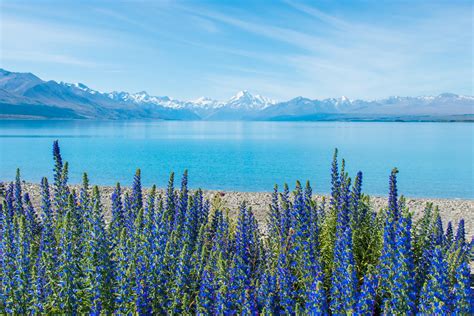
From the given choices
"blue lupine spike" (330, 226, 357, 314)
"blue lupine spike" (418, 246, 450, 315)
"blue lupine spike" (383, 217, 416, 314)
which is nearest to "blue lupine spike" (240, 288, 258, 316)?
"blue lupine spike" (330, 226, 357, 314)

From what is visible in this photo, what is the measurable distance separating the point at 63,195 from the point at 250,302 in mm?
5676

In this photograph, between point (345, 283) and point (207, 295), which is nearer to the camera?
point (345, 283)

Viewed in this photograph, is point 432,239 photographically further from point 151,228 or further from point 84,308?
point 84,308

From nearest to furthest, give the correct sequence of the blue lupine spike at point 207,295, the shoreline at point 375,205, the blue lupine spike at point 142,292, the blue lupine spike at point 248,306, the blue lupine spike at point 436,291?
the blue lupine spike at point 436,291, the blue lupine spike at point 248,306, the blue lupine spike at point 207,295, the blue lupine spike at point 142,292, the shoreline at point 375,205

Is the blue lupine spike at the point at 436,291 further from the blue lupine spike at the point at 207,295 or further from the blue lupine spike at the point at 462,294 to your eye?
the blue lupine spike at the point at 207,295

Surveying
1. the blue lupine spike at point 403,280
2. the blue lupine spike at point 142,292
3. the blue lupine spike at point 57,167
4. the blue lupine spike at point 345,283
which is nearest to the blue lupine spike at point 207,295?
the blue lupine spike at point 142,292

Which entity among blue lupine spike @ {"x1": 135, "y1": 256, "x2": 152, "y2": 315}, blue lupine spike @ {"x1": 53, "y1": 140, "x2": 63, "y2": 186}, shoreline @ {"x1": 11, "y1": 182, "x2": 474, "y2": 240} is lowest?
shoreline @ {"x1": 11, "y1": 182, "x2": 474, "y2": 240}

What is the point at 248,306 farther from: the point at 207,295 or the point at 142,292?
the point at 142,292

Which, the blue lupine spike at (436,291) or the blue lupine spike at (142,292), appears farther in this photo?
the blue lupine spike at (142,292)

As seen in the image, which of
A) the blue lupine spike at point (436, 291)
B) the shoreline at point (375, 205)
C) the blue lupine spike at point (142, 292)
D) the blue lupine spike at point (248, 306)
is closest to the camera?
the blue lupine spike at point (436, 291)

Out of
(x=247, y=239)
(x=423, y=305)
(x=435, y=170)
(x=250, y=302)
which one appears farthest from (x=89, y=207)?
(x=435, y=170)

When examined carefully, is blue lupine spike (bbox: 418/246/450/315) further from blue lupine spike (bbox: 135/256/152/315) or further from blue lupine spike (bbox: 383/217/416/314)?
blue lupine spike (bbox: 135/256/152/315)

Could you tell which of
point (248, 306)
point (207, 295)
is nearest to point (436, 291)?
point (248, 306)

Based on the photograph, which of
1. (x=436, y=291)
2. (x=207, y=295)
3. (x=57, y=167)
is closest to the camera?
(x=436, y=291)
